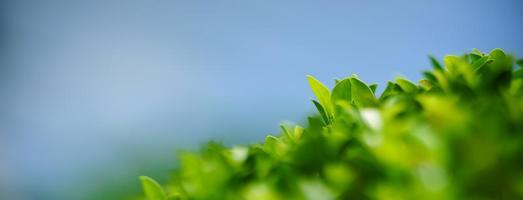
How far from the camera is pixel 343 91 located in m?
1.37

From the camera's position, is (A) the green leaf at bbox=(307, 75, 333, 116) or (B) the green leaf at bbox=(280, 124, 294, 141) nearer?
(B) the green leaf at bbox=(280, 124, 294, 141)

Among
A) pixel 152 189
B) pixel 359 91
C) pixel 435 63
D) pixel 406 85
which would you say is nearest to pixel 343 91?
pixel 359 91

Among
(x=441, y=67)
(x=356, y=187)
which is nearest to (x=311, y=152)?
(x=356, y=187)

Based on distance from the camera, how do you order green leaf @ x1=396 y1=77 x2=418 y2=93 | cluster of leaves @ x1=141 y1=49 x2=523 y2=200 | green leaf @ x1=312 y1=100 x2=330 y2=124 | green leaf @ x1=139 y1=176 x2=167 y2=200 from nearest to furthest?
cluster of leaves @ x1=141 y1=49 x2=523 y2=200 → green leaf @ x1=139 y1=176 x2=167 y2=200 → green leaf @ x1=396 y1=77 x2=418 y2=93 → green leaf @ x1=312 y1=100 x2=330 y2=124

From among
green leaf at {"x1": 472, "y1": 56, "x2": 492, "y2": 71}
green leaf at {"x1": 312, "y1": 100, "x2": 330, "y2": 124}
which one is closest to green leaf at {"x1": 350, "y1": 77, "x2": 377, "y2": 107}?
green leaf at {"x1": 312, "y1": 100, "x2": 330, "y2": 124}

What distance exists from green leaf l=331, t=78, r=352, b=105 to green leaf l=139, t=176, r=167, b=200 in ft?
1.61

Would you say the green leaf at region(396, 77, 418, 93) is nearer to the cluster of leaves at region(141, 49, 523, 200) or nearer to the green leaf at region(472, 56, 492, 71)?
the cluster of leaves at region(141, 49, 523, 200)

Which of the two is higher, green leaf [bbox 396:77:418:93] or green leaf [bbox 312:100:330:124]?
green leaf [bbox 312:100:330:124]

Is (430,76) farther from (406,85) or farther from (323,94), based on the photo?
(323,94)

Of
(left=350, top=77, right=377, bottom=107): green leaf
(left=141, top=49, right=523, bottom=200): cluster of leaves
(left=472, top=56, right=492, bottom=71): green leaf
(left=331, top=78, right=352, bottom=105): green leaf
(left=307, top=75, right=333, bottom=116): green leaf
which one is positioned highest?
(left=307, top=75, right=333, bottom=116): green leaf

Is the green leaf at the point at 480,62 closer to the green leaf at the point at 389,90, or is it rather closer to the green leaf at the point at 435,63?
the green leaf at the point at 435,63

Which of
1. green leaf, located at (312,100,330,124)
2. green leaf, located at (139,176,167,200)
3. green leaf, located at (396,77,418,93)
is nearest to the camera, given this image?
green leaf, located at (139,176,167,200)

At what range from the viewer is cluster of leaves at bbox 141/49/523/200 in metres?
0.82

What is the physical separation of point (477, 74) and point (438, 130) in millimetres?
417
